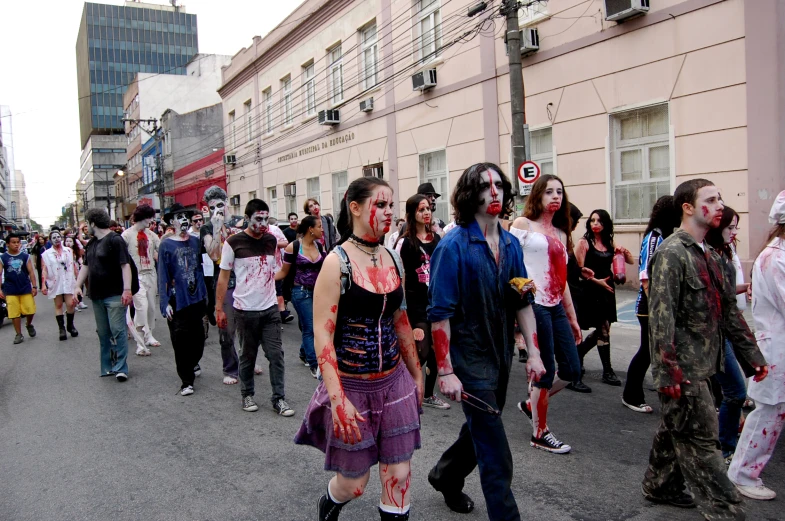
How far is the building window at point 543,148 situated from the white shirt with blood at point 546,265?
916cm

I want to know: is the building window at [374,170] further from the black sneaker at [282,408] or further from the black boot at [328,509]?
the black boot at [328,509]

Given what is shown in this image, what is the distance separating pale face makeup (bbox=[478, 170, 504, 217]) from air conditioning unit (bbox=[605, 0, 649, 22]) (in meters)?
9.25

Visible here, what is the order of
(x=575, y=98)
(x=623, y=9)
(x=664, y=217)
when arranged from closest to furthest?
(x=664, y=217) → (x=623, y=9) → (x=575, y=98)

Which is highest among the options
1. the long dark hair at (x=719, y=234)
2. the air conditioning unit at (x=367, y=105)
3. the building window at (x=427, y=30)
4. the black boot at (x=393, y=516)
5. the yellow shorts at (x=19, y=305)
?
the building window at (x=427, y=30)

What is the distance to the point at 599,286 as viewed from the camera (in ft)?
20.6

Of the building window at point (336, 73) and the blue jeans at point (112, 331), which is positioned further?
the building window at point (336, 73)

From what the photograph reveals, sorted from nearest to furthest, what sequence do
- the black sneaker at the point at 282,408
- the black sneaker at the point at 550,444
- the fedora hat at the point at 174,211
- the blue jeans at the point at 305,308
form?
1. the black sneaker at the point at 550,444
2. the black sneaker at the point at 282,408
3. the blue jeans at the point at 305,308
4. the fedora hat at the point at 174,211

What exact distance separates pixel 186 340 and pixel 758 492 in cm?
525

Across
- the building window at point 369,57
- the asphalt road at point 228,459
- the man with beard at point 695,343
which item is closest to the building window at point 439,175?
the building window at point 369,57

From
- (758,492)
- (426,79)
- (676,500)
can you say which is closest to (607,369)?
(758,492)

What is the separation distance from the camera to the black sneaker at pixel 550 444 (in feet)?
14.9

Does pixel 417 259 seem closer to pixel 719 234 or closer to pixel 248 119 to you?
pixel 719 234

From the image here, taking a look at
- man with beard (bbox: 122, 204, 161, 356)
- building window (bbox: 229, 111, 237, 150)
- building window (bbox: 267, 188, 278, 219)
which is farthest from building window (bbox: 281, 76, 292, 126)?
man with beard (bbox: 122, 204, 161, 356)

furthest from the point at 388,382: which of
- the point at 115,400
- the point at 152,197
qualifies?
the point at 152,197
